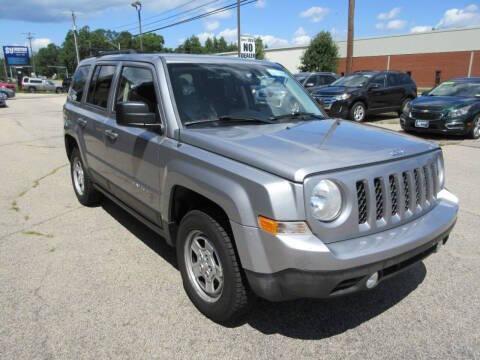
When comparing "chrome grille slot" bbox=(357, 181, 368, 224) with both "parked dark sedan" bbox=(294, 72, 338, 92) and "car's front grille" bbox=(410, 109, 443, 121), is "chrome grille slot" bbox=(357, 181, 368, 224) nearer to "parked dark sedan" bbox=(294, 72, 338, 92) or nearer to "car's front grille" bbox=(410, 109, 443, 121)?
"car's front grille" bbox=(410, 109, 443, 121)

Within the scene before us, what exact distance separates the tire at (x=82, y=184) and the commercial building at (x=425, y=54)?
4723cm

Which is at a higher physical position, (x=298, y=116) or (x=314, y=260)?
(x=298, y=116)

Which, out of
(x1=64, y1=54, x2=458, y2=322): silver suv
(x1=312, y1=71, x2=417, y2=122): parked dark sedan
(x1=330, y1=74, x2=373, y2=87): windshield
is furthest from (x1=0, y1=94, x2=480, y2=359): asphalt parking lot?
(x1=330, y1=74, x2=373, y2=87): windshield

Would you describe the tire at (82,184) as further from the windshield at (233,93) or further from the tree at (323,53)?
the tree at (323,53)

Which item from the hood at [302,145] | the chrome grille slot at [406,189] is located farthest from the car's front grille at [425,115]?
the chrome grille slot at [406,189]

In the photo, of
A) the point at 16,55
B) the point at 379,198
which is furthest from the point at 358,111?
the point at 16,55

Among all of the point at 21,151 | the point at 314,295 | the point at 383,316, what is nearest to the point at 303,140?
the point at 314,295

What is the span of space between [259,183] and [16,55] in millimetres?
85595

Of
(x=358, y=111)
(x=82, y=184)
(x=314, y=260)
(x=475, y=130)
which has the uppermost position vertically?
(x=314, y=260)

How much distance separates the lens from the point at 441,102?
1123cm

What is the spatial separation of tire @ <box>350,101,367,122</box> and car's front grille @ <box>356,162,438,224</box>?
456 inches

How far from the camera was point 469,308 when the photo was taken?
3248 millimetres

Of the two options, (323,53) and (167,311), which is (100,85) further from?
(323,53)

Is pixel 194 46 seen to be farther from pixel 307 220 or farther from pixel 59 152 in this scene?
pixel 307 220
